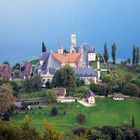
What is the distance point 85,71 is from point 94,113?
4900mm

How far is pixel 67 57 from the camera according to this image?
82.6 feet

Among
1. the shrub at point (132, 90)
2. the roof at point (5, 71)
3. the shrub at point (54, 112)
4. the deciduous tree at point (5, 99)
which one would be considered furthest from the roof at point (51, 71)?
the deciduous tree at point (5, 99)

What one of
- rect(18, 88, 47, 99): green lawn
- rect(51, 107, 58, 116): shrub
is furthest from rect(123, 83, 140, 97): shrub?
rect(51, 107, 58, 116): shrub

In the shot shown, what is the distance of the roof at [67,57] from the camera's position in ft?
81.7

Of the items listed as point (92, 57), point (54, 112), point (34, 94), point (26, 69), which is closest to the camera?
point (54, 112)

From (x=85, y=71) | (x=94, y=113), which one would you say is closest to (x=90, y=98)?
(x=94, y=113)

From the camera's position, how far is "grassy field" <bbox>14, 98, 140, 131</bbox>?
1797 centimetres

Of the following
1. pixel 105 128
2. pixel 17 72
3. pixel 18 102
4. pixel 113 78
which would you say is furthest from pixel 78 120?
pixel 17 72

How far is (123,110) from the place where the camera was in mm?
19484

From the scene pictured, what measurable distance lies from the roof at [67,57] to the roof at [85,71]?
1199 mm

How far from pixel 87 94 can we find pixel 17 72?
5.55 metres

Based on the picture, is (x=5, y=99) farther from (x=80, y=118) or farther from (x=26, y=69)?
(x=26, y=69)

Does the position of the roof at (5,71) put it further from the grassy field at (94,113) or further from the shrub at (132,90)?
the shrub at (132,90)

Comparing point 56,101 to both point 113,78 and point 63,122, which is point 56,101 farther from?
point 113,78
